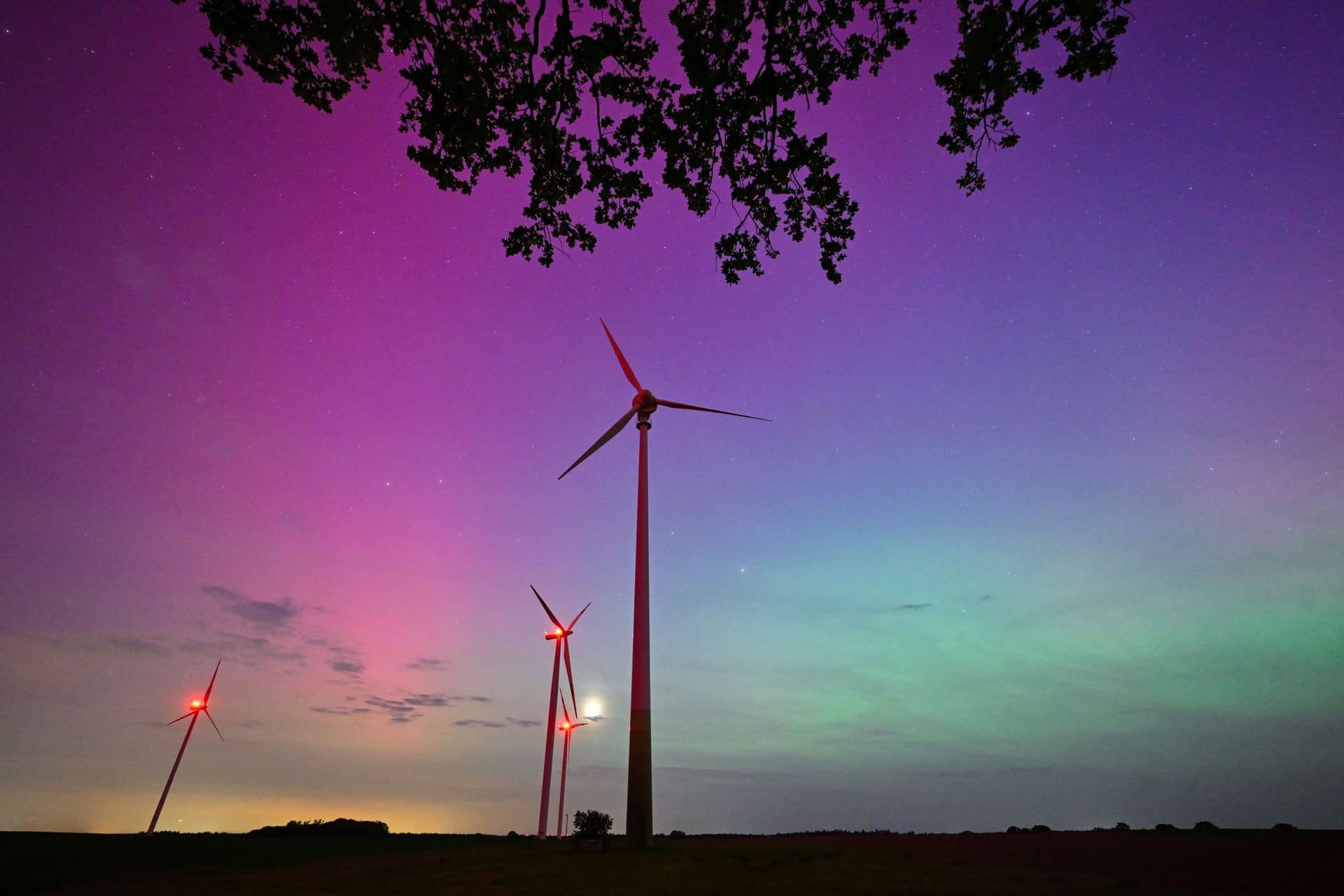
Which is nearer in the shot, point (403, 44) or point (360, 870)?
point (403, 44)

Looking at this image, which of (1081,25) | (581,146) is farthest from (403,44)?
(1081,25)

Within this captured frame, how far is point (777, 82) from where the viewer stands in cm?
1438

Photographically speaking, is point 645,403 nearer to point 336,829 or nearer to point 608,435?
point 608,435

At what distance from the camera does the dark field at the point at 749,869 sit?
18359 mm

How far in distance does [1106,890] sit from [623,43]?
25.5 meters

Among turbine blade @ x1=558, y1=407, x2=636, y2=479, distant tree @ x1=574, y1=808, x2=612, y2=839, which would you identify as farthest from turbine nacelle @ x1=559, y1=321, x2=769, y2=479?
distant tree @ x1=574, y1=808, x2=612, y2=839

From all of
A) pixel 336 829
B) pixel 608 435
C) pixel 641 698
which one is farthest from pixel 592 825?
pixel 336 829

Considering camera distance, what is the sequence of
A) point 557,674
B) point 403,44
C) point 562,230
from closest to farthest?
point 403,44
point 562,230
point 557,674

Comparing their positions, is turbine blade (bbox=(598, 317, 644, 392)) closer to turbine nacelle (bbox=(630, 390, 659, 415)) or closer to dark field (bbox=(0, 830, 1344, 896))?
turbine nacelle (bbox=(630, 390, 659, 415))

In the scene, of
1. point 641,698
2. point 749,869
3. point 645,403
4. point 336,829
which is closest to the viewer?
point 749,869

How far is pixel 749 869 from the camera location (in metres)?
21.5

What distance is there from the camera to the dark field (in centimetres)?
1836

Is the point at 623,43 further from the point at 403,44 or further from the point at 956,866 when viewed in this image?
the point at 956,866

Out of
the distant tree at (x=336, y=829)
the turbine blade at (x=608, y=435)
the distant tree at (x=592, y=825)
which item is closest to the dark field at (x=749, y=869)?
the distant tree at (x=592, y=825)
